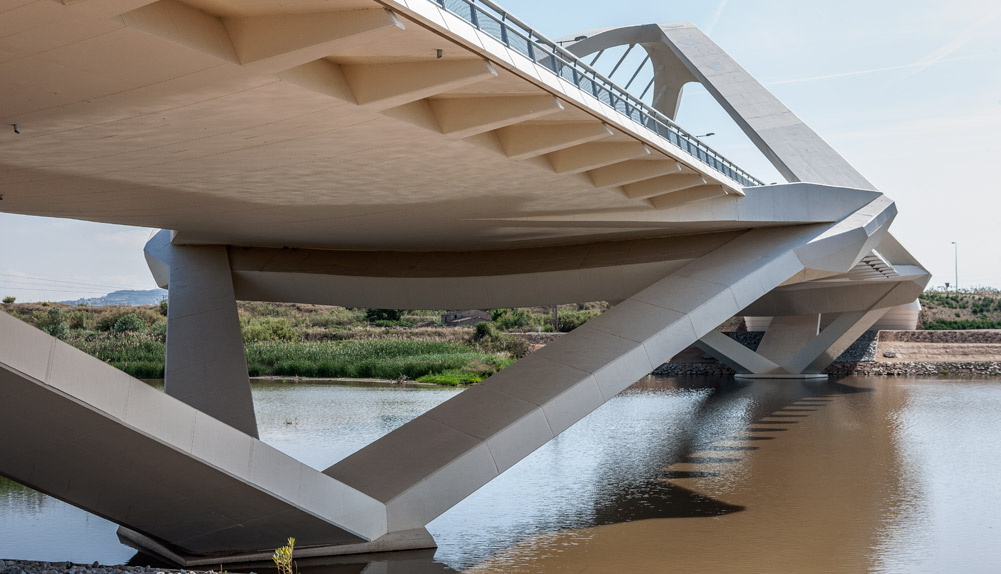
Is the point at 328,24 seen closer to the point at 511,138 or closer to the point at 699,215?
the point at 511,138

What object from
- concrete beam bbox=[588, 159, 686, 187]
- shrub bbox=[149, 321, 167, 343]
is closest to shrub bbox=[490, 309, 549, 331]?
shrub bbox=[149, 321, 167, 343]

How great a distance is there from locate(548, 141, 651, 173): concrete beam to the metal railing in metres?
0.41

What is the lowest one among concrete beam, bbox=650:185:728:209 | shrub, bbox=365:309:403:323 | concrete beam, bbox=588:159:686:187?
concrete beam, bbox=588:159:686:187

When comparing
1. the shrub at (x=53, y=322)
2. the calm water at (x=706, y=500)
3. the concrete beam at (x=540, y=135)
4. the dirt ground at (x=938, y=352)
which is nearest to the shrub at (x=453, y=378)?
the calm water at (x=706, y=500)

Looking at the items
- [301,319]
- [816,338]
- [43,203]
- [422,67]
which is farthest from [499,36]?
[301,319]

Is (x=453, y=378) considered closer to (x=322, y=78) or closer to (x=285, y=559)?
(x=285, y=559)

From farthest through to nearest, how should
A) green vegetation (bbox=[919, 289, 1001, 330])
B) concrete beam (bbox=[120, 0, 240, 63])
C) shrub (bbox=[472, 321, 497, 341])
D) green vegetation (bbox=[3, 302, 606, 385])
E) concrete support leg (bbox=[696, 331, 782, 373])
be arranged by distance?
green vegetation (bbox=[919, 289, 1001, 330]) → shrub (bbox=[472, 321, 497, 341]) → green vegetation (bbox=[3, 302, 606, 385]) → concrete support leg (bbox=[696, 331, 782, 373]) → concrete beam (bbox=[120, 0, 240, 63])

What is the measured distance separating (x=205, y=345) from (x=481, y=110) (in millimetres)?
10020

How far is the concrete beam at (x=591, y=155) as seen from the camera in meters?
10.3

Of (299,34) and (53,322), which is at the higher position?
(299,34)

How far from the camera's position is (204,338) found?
51.4ft

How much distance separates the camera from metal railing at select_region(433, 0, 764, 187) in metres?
6.46

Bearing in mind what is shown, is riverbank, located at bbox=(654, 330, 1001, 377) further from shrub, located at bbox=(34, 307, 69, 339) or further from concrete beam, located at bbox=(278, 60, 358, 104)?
concrete beam, located at bbox=(278, 60, 358, 104)

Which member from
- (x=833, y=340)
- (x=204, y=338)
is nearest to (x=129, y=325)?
(x=204, y=338)
